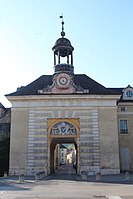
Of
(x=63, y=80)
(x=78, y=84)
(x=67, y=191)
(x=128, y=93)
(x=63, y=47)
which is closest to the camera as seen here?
(x=67, y=191)

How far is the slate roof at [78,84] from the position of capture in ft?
111

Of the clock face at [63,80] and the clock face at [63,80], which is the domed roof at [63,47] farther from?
the clock face at [63,80]

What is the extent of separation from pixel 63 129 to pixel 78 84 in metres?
6.17

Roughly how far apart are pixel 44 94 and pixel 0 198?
2014 centimetres

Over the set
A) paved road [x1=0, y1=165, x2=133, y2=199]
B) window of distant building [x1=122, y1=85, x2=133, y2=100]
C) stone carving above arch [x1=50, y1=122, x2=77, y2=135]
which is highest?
window of distant building [x1=122, y1=85, x2=133, y2=100]

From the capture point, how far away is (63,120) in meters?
32.9

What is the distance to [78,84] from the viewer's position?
3584cm

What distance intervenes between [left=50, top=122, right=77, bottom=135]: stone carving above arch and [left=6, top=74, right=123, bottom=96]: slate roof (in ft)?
13.7

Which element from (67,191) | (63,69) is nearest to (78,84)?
(63,69)

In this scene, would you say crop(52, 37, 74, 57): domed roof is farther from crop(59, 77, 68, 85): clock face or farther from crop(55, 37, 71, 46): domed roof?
crop(59, 77, 68, 85): clock face

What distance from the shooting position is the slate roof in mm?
33688

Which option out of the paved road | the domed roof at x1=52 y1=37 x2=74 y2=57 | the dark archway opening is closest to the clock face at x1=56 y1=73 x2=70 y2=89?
the domed roof at x1=52 y1=37 x2=74 y2=57

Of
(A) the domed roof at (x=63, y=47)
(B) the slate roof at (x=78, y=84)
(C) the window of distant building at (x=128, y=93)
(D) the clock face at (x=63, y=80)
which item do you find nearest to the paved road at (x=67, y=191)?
(B) the slate roof at (x=78, y=84)

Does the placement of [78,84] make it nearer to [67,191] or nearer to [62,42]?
[62,42]
